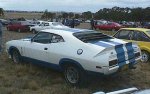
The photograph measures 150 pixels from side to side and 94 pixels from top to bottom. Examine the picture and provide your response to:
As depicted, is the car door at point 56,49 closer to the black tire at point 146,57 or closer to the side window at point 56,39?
the side window at point 56,39

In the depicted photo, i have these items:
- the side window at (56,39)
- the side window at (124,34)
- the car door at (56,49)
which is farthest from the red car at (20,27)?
the car door at (56,49)

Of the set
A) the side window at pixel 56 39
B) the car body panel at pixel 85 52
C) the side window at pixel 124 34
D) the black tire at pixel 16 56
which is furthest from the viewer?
the side window at pixel 124 34

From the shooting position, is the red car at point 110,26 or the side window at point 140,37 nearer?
the side window at point 140,37

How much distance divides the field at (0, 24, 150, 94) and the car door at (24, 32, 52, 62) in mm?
545

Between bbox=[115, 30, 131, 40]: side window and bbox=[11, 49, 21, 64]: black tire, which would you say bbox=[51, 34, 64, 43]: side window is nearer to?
bbox=[11, 49, 21, 64]: black tire

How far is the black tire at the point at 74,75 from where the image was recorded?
810cm

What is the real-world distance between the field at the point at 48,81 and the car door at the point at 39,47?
545mm

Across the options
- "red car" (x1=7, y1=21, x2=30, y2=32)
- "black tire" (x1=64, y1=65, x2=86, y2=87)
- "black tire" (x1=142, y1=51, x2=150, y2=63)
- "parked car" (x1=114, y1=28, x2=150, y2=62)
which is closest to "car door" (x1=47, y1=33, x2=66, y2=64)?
"black tire" (x1=64, y1=65, x2=86, y2=87)

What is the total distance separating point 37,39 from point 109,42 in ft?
7.88

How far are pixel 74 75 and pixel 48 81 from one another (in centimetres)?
94

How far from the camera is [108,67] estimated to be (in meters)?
7.62

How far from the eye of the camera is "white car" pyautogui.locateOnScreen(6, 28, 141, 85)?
7.76 metres

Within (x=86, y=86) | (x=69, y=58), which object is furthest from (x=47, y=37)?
(x=86, y=86)

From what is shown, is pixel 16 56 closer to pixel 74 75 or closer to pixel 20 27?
pixel 74 75
